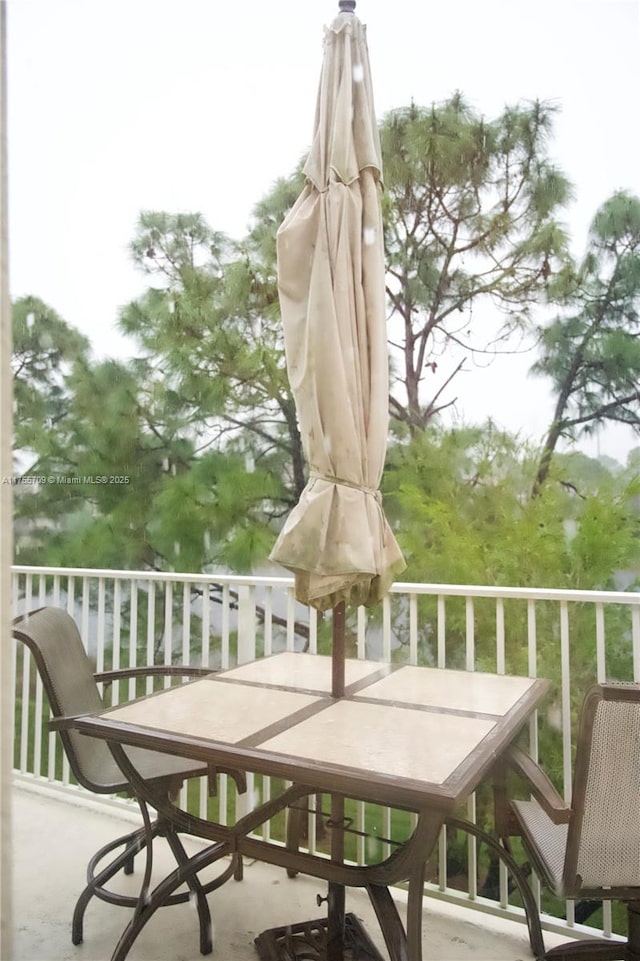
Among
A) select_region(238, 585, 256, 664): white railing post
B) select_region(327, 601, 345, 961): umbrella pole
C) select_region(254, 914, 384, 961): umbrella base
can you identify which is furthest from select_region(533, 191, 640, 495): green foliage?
select_region(254, 914, 384, 961): umbrella base

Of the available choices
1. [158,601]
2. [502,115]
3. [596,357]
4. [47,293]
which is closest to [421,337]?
[596,357]

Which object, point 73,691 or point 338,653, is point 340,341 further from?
point 73,691

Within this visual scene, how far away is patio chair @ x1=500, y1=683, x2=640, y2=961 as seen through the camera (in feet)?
4.48

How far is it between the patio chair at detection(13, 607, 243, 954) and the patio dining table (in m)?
0.08

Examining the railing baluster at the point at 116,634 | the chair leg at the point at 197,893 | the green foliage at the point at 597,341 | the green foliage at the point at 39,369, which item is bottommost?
the chair leg at the point at 197,893

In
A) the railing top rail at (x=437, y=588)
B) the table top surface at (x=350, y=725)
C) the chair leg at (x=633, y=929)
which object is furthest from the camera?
the railing top rail at (x=437, y=588)

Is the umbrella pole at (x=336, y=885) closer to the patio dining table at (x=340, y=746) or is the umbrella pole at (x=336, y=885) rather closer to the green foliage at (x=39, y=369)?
the patio dining table at (x=340, y=746)

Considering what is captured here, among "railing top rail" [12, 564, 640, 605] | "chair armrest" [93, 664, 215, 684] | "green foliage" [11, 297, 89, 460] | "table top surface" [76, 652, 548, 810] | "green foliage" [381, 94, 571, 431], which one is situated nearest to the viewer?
"green foliage" [11, 297, 89, 460]

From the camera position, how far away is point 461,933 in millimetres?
1877

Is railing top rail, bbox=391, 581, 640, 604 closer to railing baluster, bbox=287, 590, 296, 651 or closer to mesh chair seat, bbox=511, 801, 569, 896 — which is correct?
railing baluster, bbox=287, 590, 296, 651

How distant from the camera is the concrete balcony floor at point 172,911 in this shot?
141 centimetres

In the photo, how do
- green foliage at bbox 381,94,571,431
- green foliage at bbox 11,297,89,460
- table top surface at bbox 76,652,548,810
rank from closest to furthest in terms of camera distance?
green foliage at bbox 11,297,89,460
table top surface at bbox 76,652,548,810
green foliage at bbox 381,94,571,431

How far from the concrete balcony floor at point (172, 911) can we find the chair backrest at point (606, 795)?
55cm

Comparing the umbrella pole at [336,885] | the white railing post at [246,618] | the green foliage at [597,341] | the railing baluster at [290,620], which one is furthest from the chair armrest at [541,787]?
the green foliage at [597,341]
